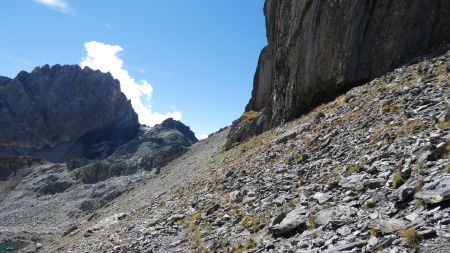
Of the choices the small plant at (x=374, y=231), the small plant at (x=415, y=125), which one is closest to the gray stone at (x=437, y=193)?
the small plant at (x=374, y=231)

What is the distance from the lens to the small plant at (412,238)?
9.45 metres

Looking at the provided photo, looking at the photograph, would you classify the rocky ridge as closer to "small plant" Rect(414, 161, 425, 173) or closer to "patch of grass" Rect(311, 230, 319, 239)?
"patch of grass" Rect(311, 230, 319, 239)

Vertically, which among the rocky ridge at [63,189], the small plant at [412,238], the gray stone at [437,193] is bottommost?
the small plant at [412,238]

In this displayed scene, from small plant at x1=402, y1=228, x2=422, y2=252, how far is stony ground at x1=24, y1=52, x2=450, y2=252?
23 mm

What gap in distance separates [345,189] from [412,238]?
5393mm

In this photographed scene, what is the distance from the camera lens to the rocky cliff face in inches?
1156

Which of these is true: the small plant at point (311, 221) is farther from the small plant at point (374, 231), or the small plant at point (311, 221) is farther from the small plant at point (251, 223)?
the small plant at point (251, 223)

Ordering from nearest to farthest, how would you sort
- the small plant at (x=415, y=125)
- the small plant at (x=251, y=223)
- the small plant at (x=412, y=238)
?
the small plant at (x=412, y=238)
the small plant at (x=415, y=125)
the small plant at (x=251, y=223)

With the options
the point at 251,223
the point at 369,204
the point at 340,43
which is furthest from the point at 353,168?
the point at 340,43

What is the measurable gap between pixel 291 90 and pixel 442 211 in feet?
116

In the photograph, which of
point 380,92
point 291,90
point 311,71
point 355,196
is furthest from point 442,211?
point 291,90

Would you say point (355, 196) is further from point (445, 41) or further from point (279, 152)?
point (445, 41)

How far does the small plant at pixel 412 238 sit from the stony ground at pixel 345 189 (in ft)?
0.08

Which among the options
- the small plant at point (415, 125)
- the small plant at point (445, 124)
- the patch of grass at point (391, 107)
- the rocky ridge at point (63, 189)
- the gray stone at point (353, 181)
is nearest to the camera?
the gray stone at point (353, 181)
